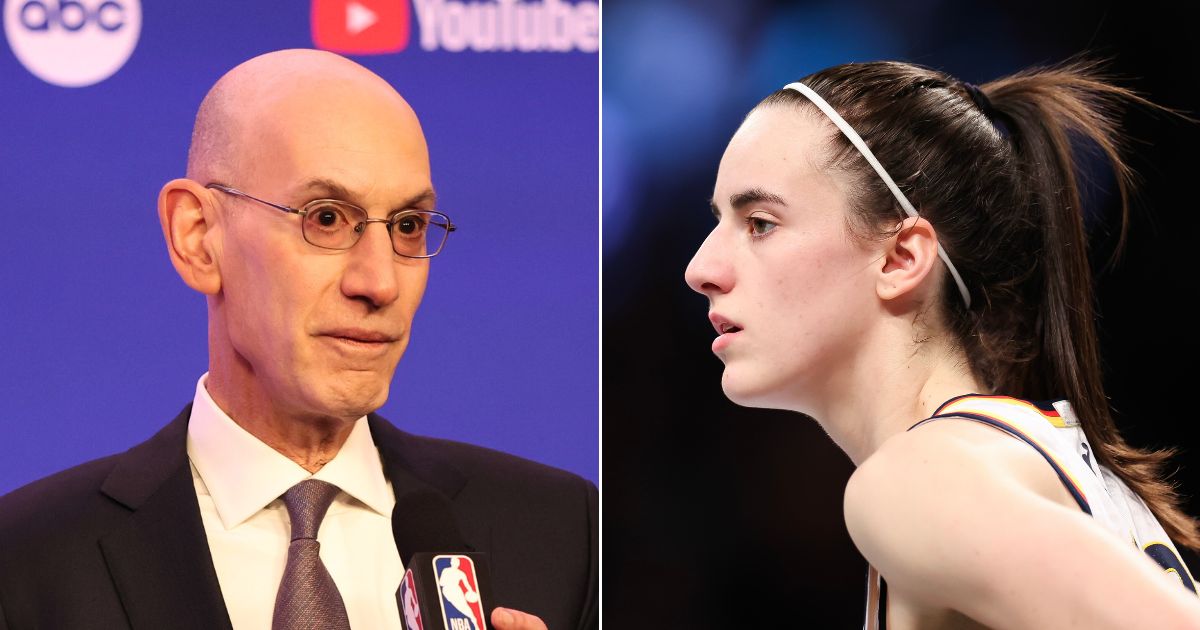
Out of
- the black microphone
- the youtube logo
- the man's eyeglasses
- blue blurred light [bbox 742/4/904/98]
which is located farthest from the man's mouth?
blue blurred light [bbox 742/4/904/98]

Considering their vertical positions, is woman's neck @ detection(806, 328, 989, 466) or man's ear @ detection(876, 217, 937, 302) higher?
man's ear @ detection(876, 217, 937, 302)

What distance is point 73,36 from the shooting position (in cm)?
256

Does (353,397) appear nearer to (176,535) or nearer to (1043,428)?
(176,535)

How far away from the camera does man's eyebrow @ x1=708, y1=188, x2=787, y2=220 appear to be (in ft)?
6.81

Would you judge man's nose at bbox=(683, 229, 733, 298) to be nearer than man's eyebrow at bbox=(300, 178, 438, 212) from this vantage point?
Yes

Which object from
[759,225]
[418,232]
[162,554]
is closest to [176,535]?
[162,554]

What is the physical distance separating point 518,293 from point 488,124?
0.37m

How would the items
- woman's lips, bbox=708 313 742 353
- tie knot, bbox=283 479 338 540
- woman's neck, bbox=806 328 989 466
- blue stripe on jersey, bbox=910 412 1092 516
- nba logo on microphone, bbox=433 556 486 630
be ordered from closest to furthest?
blue stripe on jersey, bbox=910 412 1092 516, nba logo on microphone, bbox=433 556 486 630, woman's neck, bbox=806 328 989 466, woman's lips, bbox=708 313 742 353, tie knot, bbox=283 479 338 540

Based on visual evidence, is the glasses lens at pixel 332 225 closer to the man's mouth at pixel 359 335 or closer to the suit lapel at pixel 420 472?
the man's mouth at pixel 359 335

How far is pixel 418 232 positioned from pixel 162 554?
73 centimetres

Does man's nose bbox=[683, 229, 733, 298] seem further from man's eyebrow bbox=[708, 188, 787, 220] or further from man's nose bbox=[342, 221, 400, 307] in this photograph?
man's nose bbox=[342, 221, 400, 307]

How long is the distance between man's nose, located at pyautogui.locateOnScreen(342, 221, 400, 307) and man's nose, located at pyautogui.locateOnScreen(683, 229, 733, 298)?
560 mm

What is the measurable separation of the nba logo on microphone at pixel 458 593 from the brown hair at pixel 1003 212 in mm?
835

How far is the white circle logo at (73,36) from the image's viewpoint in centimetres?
253
